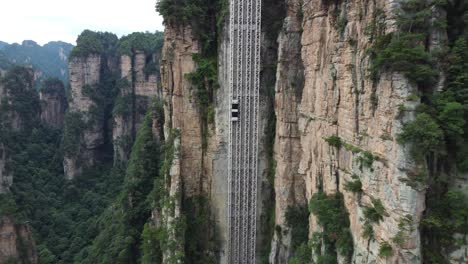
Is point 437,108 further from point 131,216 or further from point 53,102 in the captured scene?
point 53,102

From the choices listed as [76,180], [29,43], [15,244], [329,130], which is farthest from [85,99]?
[29,43]

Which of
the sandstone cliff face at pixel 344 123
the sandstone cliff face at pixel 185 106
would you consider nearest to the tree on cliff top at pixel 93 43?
the sandstone cliff face at pixel 185 106

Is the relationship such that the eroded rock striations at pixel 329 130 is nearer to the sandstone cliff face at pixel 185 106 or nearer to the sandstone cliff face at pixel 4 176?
the sandstone cliff face at pixel 185 106

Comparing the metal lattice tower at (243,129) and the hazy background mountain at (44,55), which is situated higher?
the hazy background mountain at (44,55)

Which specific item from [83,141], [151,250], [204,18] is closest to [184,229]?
[151,250]

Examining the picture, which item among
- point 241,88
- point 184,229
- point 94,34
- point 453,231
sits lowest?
point 184,229

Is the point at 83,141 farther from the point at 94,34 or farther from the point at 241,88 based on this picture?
the point at 241,88

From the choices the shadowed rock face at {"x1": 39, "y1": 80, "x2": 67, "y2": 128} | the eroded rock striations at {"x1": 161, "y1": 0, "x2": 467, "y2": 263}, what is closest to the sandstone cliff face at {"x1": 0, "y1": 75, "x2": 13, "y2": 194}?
the shadowed rock face at {"x1": 39, "y1": 80, "x2": 67, "y2": 128}
